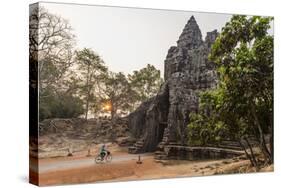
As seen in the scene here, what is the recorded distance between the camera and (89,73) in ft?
33.1

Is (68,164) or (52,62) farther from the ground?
(52,62)

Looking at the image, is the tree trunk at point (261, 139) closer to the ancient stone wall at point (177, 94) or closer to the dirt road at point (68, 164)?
the ancient stone wall at point (177, 94)

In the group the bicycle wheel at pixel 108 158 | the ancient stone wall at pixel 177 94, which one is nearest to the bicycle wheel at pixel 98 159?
the bicycle wheel at pixel 108 158

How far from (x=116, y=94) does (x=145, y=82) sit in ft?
1.82

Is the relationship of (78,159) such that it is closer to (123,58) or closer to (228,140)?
(123,58)

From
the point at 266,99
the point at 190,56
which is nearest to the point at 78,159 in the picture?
the point at 190,56

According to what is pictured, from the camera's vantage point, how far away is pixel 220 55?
1139 cm

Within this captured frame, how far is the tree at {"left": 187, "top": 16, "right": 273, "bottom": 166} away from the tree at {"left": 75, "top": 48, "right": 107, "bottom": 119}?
220 cm

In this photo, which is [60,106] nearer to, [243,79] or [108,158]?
[108,158]

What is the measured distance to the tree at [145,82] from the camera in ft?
34.2

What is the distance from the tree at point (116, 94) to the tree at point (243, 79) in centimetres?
158

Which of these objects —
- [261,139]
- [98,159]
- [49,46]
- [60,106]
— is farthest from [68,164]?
[261,139]

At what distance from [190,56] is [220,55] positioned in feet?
2.17

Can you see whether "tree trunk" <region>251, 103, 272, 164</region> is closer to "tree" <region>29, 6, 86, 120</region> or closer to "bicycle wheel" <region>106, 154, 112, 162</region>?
"bicycle wheel" <region>106, 154, 112, 162</region>
